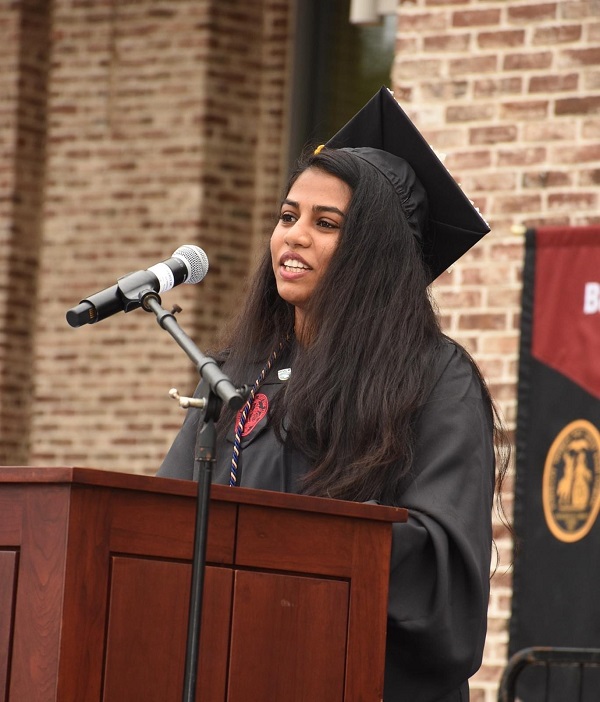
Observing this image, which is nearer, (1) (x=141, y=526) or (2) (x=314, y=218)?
(1) (x=141, y=526)

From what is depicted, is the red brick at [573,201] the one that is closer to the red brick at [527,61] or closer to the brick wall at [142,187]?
the red brick at [527,61]

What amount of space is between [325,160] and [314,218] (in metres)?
0.16

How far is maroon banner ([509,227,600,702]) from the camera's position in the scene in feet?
18.3

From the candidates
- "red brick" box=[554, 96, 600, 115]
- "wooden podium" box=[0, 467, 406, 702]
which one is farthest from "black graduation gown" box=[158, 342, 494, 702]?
"red brick" box=[554, 96, 600, 115]

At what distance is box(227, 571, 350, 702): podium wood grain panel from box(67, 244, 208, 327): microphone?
57cm

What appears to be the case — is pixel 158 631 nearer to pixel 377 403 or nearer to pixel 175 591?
pixel 175 591

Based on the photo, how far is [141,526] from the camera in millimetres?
2482

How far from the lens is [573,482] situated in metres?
5.68

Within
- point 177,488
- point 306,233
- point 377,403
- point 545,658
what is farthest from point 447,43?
point 177,488

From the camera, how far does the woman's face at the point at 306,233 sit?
3352 millimetres

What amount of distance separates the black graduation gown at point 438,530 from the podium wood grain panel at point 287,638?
25 cm

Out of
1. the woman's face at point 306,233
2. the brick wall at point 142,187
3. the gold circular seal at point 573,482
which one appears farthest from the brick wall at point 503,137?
the woman's face at point 306,233

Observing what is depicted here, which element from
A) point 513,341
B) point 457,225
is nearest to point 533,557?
point 513,341

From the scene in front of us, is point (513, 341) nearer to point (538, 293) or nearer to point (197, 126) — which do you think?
point (538, 293)
